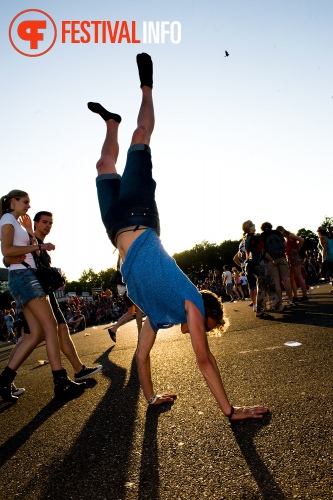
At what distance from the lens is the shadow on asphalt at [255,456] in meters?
1.67

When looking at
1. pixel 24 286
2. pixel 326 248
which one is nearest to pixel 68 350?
pixel 24 286

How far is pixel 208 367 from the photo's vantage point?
2545mm

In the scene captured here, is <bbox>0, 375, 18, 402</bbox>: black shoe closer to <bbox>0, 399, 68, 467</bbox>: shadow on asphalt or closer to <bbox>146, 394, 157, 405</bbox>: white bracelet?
<bbox>0, 399, 68, 467</bbox>: shadow on asphalt

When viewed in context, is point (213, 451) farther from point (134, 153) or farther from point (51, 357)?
point (51, 357)

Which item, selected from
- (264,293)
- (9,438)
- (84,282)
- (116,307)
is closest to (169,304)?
(9,438)

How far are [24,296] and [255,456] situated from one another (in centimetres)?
284

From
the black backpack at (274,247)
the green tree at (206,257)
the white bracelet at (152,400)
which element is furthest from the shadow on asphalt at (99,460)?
the green tree at (206,257)

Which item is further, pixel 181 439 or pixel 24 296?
pixel 24 296

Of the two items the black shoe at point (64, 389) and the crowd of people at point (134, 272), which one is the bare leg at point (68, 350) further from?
the black shoe at point (64, 389)

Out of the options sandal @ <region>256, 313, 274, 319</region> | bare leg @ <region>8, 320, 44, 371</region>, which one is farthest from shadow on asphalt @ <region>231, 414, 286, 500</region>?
sandal @ <region>256, 313, 274, 319</region>

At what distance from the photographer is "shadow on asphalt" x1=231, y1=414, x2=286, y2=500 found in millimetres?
1672

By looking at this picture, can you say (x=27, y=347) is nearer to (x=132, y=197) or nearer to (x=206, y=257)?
(x=132, y=197)

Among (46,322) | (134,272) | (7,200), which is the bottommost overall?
(46,322)

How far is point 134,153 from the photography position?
9.36 ft
